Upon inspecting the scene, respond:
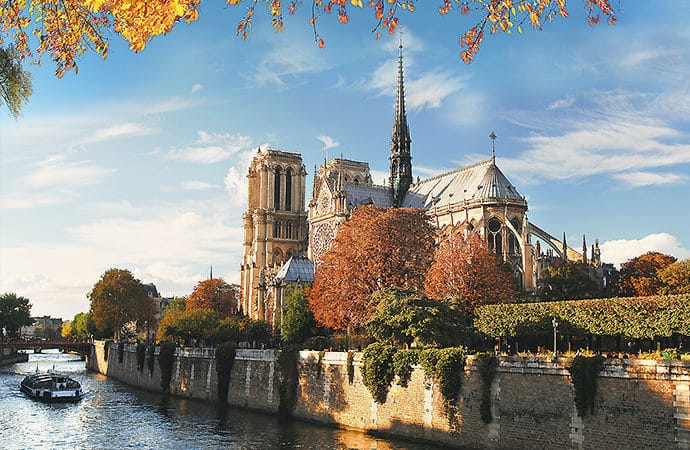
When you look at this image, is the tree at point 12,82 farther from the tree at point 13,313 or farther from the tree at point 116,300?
the tree at point 13,313

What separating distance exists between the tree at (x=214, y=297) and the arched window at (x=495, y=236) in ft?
124

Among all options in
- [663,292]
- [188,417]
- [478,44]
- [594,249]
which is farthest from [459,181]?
[478,44]

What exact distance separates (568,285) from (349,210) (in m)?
34.1

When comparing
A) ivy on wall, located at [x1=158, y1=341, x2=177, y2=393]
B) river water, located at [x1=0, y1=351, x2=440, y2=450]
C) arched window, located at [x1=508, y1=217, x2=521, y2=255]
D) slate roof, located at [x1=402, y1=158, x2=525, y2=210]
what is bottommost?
river water, located at [x1=0, y1=351, x2=440, y2=450]

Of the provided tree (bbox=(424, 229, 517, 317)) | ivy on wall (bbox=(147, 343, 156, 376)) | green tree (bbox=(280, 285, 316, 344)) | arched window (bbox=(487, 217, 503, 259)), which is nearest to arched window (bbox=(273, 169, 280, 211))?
arched window (bbox=(487, 217, 503, 259))

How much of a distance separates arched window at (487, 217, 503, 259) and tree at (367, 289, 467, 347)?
3340cm

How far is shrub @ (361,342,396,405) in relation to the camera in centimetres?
3497

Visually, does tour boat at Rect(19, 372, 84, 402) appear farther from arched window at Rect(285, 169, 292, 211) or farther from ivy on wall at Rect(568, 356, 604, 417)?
arched window at Rect(285, 169, 292, 211)

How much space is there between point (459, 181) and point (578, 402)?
58.7 metres

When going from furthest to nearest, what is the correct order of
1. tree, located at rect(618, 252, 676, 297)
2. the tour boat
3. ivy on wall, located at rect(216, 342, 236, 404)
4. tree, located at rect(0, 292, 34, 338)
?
1. tree, located at rect(0, 292, 34, 338)
2. tree, located at rect(618, 252, 676, 297)
3. the tour boat
4. ivy on wall, located at rect(216, 342, 236, 404)

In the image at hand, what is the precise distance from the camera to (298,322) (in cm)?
6219

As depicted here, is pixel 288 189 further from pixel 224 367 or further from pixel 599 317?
pixel 599 317

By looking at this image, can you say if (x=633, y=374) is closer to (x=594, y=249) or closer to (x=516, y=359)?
(x=516, y=359)

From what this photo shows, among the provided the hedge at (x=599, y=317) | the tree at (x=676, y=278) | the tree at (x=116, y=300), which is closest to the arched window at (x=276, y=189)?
the tree at (x=116, y=300)
